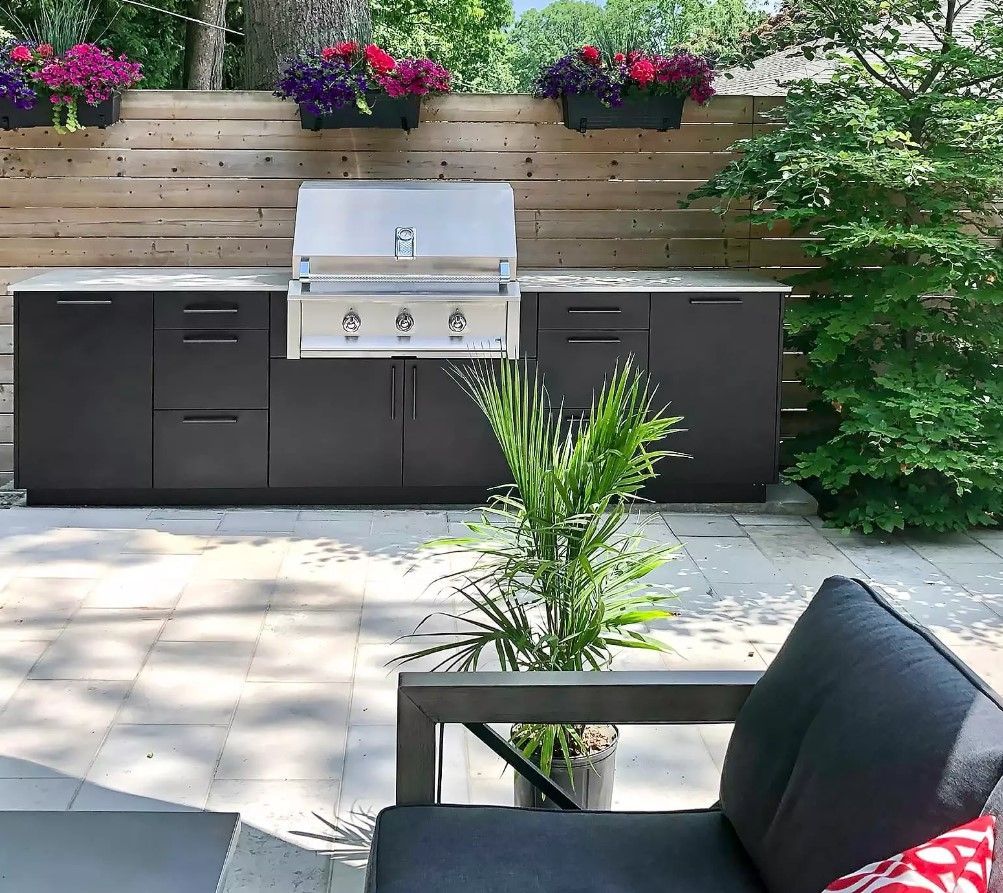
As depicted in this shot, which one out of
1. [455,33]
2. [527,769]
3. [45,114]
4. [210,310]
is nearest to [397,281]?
[210,310]

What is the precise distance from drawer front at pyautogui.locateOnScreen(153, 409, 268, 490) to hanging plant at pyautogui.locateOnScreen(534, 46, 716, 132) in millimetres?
1927

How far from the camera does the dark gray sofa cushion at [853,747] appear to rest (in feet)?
4.67

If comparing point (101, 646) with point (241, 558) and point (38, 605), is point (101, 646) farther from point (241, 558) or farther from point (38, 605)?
point (241, 558)

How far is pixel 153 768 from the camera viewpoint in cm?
294

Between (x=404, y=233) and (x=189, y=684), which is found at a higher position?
(x=404, y=233)

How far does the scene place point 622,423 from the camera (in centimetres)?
246

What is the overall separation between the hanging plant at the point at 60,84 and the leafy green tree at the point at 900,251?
2.58 m

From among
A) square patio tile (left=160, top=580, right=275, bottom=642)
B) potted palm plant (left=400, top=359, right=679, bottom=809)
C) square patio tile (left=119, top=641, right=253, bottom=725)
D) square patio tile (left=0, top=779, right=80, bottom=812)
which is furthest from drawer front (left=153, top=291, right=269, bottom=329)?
potted palm plant (left=400, top=359, right=679, bottom=809)

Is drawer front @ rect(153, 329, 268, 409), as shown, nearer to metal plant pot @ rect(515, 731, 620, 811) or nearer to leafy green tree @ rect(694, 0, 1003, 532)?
leafy green tree @ rect(694, 0, 1003, 532)

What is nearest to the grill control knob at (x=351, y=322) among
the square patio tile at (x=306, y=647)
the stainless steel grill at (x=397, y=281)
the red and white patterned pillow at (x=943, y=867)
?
the stainless steel grill at (x=397, y=281)

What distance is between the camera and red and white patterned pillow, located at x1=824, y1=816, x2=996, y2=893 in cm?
128

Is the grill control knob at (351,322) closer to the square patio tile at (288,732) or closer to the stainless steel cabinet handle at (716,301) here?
the stainless steel cabinet handle at (716,301)

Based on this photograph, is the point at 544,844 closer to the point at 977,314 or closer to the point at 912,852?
the point at 912,852

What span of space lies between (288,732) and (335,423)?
2.36 m
